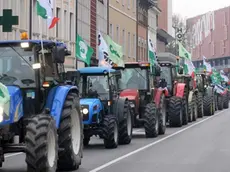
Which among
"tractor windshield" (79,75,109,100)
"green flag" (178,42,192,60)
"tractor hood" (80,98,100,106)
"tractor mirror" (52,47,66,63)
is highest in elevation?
"green flag" (178,42,192,60)

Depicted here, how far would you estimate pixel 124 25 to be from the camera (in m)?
54.8

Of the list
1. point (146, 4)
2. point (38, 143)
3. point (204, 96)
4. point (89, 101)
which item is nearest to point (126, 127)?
point (89, 101)

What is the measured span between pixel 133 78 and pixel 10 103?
11662 mm

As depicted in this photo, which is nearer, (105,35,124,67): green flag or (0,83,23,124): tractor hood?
(0,83,23,124): tractor hood

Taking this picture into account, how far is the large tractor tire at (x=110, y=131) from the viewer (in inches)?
646

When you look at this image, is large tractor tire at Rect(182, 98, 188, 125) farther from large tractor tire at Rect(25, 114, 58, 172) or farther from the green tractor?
large tractor tire at Rect(25, 114, 58, 172)

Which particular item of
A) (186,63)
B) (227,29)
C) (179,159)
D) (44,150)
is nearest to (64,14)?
(186,63)

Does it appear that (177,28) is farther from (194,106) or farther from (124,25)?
(194,106)

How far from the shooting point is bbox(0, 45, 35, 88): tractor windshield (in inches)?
436

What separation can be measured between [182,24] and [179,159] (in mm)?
93209

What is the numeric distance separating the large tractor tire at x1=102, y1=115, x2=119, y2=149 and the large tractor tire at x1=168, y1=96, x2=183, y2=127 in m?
9.85

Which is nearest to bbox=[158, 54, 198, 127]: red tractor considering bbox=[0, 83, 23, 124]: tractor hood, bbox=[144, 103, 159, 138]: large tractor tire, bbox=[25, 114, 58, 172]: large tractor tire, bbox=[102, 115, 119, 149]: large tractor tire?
bbox=[144, 103, 159, 138]: large tractor tire

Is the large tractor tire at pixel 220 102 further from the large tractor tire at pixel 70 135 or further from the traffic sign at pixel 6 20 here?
the large tractor tire at pixel 70 135

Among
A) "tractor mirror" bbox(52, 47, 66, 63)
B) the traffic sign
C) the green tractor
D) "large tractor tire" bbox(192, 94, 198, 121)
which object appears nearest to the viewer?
"tractor mirror" bbox(52, 47, 66, 63)
